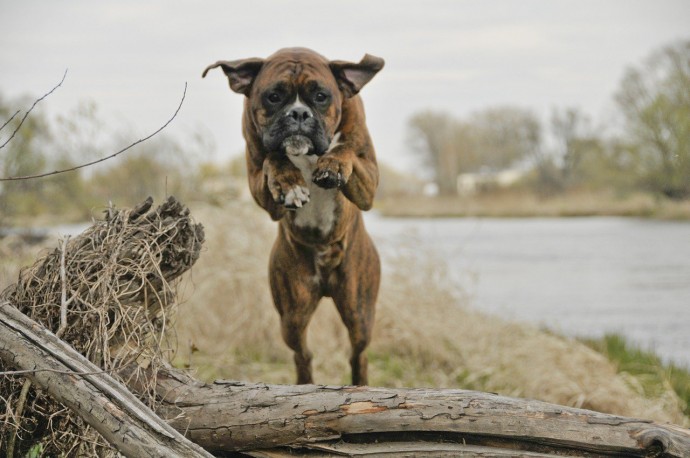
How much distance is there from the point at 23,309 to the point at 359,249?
2069 mm

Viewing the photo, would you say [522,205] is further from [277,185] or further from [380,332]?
[277,185]

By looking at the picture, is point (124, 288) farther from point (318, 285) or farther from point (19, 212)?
point (19, 212)

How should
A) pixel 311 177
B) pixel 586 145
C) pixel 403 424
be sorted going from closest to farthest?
1. pixel 403 424
2. pixel 311 177
3. pixel 586 145

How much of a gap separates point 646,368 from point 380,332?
316 centimetres

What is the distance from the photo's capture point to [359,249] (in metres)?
5.00

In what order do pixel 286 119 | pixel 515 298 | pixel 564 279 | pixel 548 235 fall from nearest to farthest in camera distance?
pixel 286 119, pixel 515 298, pixel 564 279, pixel 548 235

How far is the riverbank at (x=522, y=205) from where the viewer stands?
2562 centimetres

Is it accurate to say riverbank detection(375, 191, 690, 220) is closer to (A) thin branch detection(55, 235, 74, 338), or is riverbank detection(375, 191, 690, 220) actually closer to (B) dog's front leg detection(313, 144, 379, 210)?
(B) dog's front leg detection(313, 144, 379, 210)

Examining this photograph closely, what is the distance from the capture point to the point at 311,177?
4387mm

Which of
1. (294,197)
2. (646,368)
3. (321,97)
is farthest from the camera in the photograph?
(646,368)

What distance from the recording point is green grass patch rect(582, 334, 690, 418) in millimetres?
8005

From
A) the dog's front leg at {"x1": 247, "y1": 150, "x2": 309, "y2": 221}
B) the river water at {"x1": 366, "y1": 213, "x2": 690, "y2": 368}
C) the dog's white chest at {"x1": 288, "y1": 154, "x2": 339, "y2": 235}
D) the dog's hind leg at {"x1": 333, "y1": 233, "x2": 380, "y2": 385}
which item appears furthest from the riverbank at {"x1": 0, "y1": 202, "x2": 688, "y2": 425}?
the dog's front leg at {"x1": 247, "y1": 150, "x2": 309, "y2": 221}

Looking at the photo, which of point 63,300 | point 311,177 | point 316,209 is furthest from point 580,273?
point 63,300

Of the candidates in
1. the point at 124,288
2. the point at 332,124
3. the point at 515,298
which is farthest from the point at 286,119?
the point at 515,298
